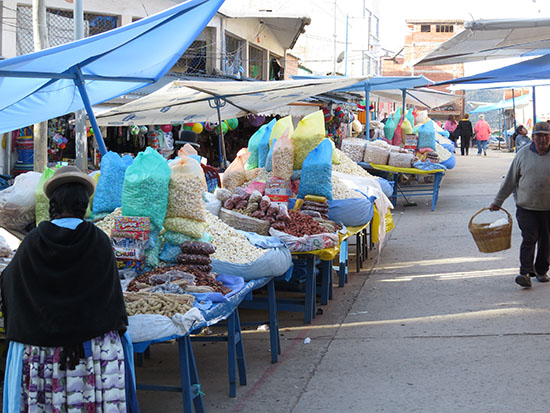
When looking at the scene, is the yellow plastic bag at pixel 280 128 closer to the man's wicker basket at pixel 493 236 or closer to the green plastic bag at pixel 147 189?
the man's wicker basket at pixel 493 236

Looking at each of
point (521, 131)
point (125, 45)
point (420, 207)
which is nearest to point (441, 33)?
point (521, 131)

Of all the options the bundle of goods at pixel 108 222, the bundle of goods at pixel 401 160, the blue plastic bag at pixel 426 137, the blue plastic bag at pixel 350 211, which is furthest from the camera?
the blue plastic bag at pixel 426 137

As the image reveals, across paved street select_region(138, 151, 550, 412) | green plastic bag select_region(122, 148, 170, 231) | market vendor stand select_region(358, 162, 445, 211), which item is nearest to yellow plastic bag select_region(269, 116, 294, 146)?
paved street select_region(138, 151, 550, 412)

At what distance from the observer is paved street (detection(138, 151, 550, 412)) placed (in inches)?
174

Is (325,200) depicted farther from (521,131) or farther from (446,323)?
(521,131)

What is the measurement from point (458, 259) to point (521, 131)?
9.75 metres

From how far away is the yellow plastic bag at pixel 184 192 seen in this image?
4.66m

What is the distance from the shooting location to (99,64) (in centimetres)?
584

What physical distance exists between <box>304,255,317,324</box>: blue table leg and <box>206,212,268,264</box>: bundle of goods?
3.74ft

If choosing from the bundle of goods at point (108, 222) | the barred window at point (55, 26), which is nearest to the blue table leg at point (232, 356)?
the bundle of goods at point (108, 222)

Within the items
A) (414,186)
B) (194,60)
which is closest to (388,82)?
(414,186)

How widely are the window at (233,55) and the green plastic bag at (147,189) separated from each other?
16144mm

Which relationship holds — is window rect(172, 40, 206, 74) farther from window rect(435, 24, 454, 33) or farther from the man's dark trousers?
window rect(435, 24, 454, 33)

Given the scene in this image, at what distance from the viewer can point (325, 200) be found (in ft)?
22.8
